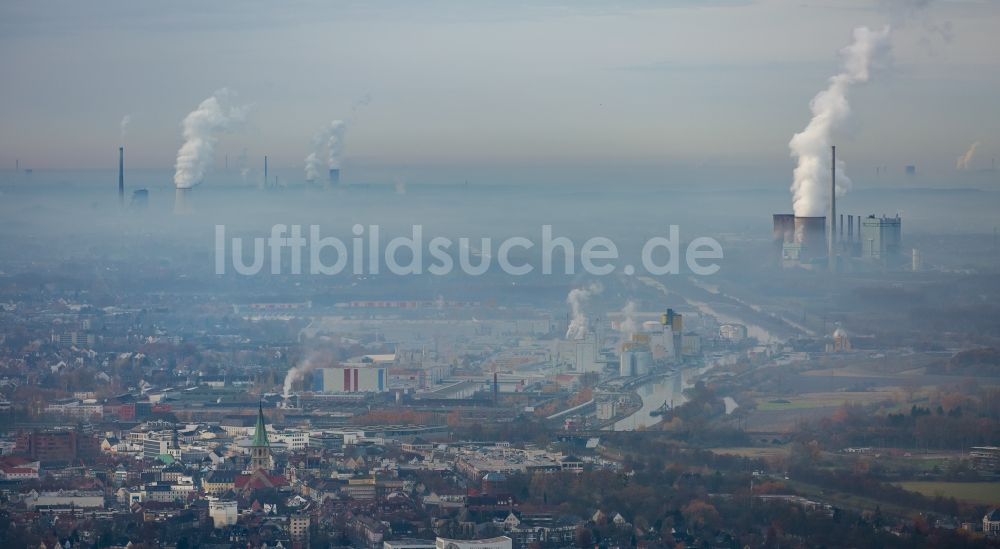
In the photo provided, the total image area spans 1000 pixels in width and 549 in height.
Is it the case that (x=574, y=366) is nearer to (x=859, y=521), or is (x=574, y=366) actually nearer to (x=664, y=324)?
(x=664, y=324)

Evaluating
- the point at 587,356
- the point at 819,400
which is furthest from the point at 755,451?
the point at 587,356

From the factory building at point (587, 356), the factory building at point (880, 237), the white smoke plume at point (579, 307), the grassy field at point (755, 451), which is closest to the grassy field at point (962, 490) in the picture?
the grassy field at point (755, 451)

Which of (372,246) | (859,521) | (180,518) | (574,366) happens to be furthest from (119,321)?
(859,521)

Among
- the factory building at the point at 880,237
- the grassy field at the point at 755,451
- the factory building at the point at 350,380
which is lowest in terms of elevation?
the grassy field at the point at 755,451

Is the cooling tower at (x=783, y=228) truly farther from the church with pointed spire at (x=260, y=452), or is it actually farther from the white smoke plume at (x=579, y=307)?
the church with pointed spire at (x=260, y=452)

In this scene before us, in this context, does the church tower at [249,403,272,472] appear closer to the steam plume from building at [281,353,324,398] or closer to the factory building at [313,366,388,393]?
the steam plume from building at [281,353,324,398]

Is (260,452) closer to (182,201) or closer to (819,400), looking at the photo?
(819,400)

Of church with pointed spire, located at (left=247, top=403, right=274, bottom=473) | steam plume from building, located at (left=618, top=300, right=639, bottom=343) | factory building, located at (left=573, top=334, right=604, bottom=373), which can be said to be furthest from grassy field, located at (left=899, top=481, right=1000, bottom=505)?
steam plume from building, located at (left=618, top=300, right=639, bottom=343)
